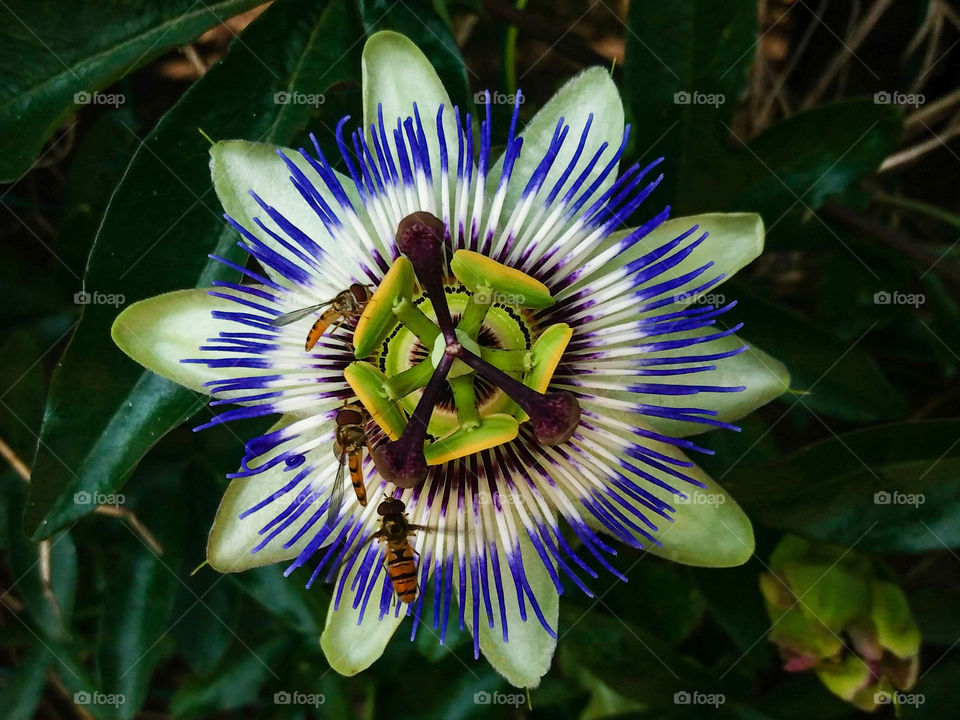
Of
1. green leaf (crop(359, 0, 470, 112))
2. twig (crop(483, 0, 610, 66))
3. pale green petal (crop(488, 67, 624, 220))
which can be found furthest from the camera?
twig (crop(483, 0, 610, 66))

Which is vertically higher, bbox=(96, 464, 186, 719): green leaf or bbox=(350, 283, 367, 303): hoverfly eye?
bbox=(350, 283, 367, 303): hoverfly eye

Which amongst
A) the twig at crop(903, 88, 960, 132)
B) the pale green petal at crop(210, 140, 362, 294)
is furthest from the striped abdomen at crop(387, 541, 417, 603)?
the twig at crop(903, 88, 960, 132)

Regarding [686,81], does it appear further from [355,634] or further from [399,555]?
[355,634]

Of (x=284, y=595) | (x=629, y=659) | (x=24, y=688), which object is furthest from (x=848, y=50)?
(x=24, y=688)

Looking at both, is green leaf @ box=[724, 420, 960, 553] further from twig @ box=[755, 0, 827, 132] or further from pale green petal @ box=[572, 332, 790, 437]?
twig @ box=[755, 0, 827, 132]

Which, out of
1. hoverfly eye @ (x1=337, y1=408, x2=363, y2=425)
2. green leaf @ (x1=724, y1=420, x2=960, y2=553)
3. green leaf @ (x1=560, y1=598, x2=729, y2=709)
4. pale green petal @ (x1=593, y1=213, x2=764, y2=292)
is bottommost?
green leaf @ (x1=560, y1=598, x2=729, y2=709)

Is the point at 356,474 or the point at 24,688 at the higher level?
the point at 356,474

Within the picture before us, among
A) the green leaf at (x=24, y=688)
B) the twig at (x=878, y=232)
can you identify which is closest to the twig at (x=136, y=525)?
the green leaf at (x=24, y=688)

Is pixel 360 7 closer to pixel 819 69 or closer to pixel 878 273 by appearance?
pixel 878 273
